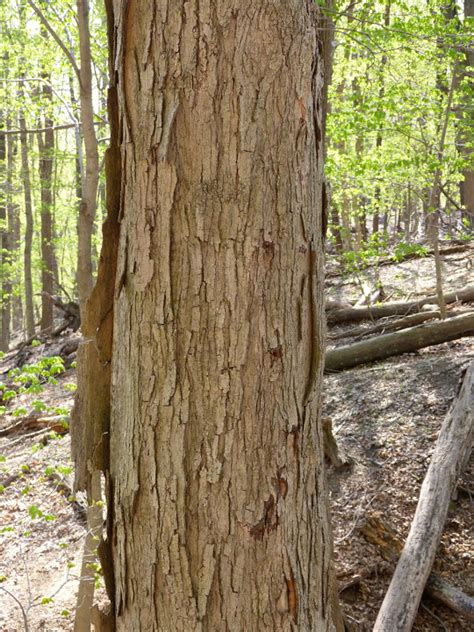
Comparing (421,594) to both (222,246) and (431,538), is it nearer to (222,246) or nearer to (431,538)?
(431,538)

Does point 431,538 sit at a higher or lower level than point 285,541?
lower

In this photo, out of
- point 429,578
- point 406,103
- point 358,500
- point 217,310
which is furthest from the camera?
point 406,103

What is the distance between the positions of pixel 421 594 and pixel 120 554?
2448mm

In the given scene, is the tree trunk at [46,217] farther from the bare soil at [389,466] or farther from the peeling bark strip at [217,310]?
the peeling bark strip at [217,310]

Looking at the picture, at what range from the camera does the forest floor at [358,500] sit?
3660 mm

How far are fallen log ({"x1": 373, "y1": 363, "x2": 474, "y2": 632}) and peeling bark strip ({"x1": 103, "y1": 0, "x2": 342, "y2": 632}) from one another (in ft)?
6.36

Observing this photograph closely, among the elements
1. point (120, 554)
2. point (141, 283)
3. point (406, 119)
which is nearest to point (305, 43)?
point (141, 283)

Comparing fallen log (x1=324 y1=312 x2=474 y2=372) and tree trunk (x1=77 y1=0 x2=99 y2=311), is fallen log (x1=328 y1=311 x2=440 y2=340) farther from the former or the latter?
tree trunk (x1=77 y1=0 x2=99 y2=311)

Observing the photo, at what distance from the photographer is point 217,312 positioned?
1.63 meters

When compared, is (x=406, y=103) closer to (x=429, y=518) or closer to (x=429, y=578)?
(x=429, y=518)

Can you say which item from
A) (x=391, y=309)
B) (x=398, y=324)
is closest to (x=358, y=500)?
(x=398, y=324)

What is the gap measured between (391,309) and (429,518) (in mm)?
4603

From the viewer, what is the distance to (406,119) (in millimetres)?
7207

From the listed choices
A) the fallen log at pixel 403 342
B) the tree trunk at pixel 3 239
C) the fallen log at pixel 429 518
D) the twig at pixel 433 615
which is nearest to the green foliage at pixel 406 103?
the fallen log at pixel 403 342
